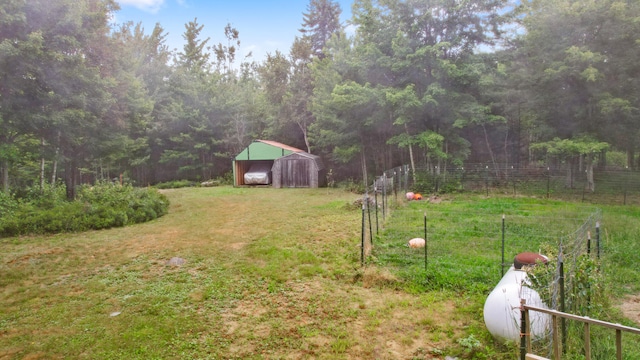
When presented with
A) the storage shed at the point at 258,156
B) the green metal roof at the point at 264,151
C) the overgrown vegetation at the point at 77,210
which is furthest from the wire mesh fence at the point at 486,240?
the storage shed at the point at 258,156

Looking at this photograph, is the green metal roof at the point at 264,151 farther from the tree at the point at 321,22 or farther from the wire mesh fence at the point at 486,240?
the tree at the point at 321,22

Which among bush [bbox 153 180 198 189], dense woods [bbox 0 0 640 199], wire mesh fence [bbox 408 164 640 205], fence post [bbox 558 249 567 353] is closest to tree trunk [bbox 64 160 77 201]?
dense woods [bbox 0 0 640 199]

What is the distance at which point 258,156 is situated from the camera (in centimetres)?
1736

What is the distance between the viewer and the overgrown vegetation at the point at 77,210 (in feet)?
25.3

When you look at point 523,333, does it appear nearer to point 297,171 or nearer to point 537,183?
point 537,183

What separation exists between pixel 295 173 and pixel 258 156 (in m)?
2.39

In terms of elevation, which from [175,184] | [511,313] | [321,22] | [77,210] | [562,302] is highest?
[321,22]

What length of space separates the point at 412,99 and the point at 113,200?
1030 centimetres

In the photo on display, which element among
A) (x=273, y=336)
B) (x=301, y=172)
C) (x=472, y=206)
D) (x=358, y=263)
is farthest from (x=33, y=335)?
(x=301, y=172)

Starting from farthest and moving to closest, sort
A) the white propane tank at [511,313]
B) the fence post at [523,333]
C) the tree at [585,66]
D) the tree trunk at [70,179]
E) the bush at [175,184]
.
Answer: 1. the bush at [175,184]
2. the tree trunk at [70,179]
3. the tree at [585,66]
4. the white propane tank at [511,313]
5. the fence post at [523,333]

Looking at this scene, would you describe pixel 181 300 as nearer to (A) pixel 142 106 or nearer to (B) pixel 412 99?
(B) pixel 412 99

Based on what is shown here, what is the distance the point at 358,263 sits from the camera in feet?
17.0

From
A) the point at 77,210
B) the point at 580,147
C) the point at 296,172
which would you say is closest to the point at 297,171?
the point at 296,172

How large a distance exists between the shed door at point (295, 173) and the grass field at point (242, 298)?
9088 millimetres
